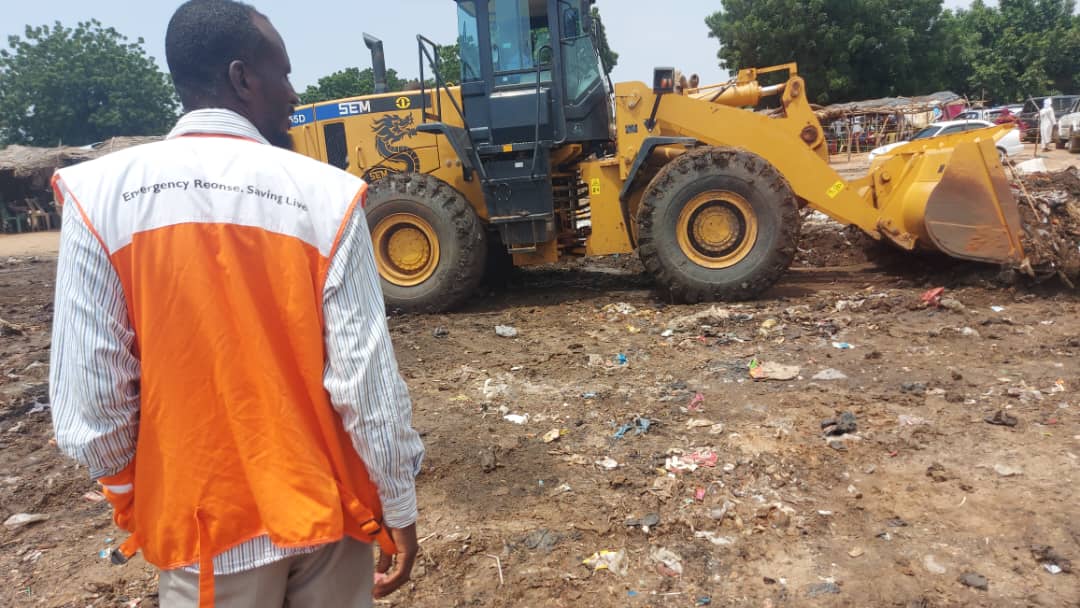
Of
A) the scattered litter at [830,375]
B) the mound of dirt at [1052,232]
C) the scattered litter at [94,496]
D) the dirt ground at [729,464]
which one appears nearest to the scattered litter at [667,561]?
the dirt ground at [729,464]

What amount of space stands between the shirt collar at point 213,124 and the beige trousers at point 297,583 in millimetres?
810

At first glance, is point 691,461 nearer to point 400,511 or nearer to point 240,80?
Answer: point 400,511

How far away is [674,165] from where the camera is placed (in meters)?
6.05

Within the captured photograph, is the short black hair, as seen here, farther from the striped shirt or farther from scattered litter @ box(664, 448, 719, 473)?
scattered litter @ box(664, 448, 719, 473)

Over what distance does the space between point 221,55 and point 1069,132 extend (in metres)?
25.8

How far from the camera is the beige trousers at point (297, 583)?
4.10ft

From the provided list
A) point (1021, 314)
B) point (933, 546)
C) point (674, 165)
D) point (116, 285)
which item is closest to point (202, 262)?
point (116, 285)

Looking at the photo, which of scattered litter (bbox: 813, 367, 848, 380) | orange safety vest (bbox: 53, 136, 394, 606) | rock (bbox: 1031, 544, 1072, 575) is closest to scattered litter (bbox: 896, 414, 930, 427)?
scattered litter (bbox: 813, 367, 848, 380)

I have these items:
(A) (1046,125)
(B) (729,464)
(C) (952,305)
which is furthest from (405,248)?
(A) (1046,125)

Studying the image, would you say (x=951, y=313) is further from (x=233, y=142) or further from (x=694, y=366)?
(x=233, y=142)

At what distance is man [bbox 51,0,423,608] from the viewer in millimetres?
1194

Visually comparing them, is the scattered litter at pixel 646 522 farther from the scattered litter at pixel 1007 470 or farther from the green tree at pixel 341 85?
the green tree at pixel 341 85

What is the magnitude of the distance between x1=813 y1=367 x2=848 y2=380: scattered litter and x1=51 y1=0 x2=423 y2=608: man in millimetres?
3535

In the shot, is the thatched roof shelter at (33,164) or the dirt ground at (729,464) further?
the thatched roof shelter at (33,164)
